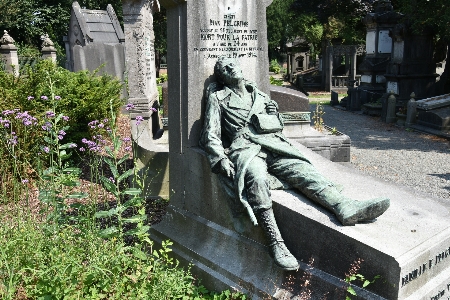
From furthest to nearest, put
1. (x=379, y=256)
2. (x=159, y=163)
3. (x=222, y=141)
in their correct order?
Result: 1. (x=159, y=163)
2. (x=222, y=141)
3. (x=379, y=256)

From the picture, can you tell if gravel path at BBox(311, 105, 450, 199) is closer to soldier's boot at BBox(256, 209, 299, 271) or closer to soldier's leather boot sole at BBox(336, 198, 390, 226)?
soldier's leather boot sole at BBox(336, 198, 390, 226)

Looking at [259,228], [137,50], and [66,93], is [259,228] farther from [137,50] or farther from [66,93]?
[66,93]

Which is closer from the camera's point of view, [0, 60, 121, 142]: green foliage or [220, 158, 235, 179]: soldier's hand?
[220, 158, 235, 179]: soldier's hand

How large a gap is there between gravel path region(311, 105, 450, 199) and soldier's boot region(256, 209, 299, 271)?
15.1 feet

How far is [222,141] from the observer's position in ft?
15.4

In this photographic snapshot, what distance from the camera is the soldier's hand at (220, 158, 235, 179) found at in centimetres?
414

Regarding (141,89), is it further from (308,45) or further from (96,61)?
(308,45)

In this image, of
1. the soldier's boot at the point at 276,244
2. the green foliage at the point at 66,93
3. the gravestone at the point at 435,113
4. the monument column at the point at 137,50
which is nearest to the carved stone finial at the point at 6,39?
the green foliage at the point at 66,93

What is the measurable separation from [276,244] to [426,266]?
1.16 m

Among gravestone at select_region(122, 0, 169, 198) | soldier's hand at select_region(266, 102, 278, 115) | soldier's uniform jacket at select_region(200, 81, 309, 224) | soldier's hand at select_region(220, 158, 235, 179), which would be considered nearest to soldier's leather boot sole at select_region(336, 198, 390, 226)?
soldier's uniform jacket at select_region(200, 81, 309, 224)

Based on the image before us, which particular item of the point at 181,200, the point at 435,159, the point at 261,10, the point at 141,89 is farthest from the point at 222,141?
the point at 435,159

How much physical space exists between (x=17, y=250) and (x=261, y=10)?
3436 mm

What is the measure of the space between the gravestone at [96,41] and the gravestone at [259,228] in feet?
28.7

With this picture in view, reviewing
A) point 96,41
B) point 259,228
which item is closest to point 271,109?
point 259,228
